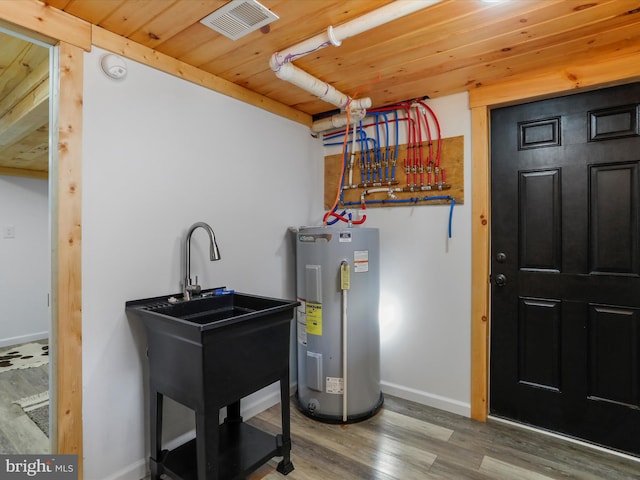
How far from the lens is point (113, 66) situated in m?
1.67

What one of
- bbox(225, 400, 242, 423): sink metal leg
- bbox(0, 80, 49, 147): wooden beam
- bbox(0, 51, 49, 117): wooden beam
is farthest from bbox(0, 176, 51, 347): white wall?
bbox(225, 400, 242, 423): sink metal leg

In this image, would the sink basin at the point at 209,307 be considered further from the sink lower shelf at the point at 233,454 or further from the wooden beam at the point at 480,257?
the wooden beam at the point at 480,257

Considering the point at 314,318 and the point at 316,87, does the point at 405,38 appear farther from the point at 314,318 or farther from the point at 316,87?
the point at 314,318

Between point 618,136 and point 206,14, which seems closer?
point 206,14

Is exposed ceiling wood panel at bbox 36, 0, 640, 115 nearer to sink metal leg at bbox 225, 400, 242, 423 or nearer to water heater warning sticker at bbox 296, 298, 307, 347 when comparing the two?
water heater warning sticker at bbox 296, 298, 307, 347

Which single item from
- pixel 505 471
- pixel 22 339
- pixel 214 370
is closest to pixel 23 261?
pixel 22 339

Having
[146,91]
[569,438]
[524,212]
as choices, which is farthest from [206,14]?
[569,438]

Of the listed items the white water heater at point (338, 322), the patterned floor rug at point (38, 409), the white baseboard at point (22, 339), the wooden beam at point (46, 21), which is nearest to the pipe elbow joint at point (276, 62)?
the wooden beam at point (46, 21)

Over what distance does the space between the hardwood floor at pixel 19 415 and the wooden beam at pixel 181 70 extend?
2205mm

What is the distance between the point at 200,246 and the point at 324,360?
109 cm

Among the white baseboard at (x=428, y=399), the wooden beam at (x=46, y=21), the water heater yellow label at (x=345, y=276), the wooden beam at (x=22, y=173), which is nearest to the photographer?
the wooden beam at (x=46, y=21)

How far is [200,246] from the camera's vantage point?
209cm

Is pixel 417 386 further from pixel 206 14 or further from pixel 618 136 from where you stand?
pixel 206 14

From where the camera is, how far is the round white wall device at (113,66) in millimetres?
1656
